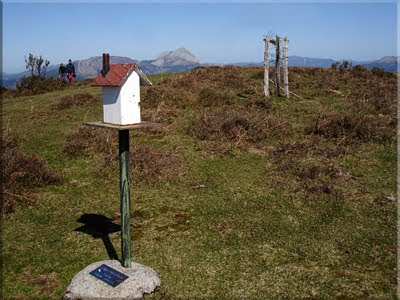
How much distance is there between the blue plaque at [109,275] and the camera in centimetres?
500

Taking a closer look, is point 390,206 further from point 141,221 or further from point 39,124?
point 39,124

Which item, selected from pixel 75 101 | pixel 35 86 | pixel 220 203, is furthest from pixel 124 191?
pixel 35 86

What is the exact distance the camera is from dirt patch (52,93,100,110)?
1739 centimetres

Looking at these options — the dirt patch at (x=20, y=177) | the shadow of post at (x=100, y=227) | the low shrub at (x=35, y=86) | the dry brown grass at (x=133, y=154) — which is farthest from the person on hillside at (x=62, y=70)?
the shadow of post at (x=100, y=227)

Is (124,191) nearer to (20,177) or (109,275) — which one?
(109,275)

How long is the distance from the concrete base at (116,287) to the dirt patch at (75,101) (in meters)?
13.4

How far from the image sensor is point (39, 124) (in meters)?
14.7

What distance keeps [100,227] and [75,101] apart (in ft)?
40.1

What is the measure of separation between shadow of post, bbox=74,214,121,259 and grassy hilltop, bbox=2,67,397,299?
0.04 meters

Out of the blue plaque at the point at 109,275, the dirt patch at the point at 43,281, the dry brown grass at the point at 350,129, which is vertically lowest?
the dirt patch at the point at 43,281

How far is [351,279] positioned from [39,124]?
12.9 meters

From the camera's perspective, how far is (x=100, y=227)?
6926mm

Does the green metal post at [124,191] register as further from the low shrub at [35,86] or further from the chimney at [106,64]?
the low shrub at [35,86]

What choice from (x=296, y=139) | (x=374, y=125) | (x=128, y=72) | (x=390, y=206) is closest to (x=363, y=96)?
(x=374, y=125)
